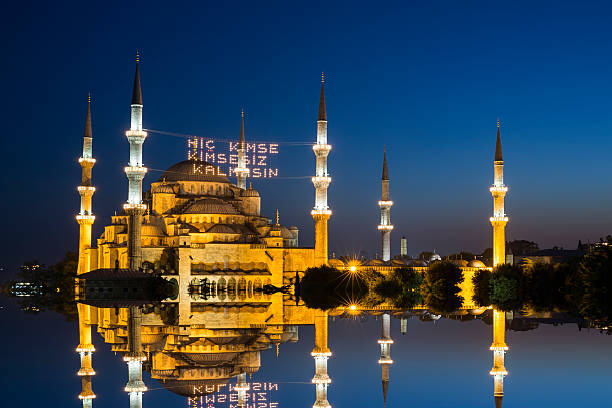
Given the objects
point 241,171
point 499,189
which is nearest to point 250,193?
point 241,171

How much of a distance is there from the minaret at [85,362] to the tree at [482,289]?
62.8 ft

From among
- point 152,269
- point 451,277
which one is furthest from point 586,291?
point 152,269

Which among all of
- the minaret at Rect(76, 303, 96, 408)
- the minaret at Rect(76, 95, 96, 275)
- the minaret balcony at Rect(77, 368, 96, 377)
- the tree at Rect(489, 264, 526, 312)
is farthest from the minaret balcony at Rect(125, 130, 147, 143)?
the minaret balcony at Rect(77, 368, 96, 377)

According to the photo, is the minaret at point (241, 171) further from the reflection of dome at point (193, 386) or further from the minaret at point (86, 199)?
the reflection of dome at point (193, 386)

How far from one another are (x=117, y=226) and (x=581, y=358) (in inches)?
1775

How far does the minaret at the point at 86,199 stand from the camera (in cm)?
6122

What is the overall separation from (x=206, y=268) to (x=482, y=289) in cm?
1779

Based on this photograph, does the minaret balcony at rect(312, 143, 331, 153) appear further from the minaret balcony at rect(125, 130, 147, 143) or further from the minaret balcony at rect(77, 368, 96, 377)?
the minaret balcony at rect(77, 368, 96, 377)

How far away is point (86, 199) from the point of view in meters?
62.2

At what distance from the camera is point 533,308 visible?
35.9 m

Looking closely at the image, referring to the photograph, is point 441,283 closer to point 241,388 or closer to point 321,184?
point 321,184

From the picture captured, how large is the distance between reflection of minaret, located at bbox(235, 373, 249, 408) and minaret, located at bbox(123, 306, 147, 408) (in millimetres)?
1724

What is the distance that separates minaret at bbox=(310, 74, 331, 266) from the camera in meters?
55.5

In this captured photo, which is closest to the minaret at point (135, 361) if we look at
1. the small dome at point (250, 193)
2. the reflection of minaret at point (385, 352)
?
the reflection of minaret at point (385, 352)
